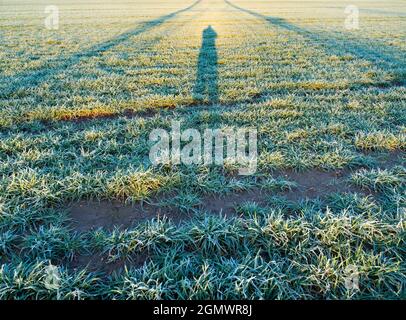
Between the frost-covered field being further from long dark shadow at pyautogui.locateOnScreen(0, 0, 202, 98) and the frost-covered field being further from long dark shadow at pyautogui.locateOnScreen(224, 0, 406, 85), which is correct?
long dark shadow at pyautogui.locateOnScreen(224, 0, 406, 85)

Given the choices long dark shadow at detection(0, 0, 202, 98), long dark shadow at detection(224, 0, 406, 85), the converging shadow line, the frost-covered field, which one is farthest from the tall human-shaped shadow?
the converging shadow line

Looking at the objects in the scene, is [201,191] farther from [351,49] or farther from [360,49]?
[360,49]

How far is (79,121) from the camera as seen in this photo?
686cm

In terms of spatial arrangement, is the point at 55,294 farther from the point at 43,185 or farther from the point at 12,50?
the point at 12,50

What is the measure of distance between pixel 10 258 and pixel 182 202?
208 cm

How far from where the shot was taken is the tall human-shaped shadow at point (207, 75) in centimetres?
847

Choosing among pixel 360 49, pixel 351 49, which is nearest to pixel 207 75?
pixel 351 49

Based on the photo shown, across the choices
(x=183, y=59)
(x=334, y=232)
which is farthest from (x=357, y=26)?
(x=334, y=232)

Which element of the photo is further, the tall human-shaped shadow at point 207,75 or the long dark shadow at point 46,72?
the long dark shadow at point 46,72

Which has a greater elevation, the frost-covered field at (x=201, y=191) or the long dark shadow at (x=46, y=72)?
the long dark shadow at (x=46, y=72)

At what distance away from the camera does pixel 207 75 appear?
1028 centimetres

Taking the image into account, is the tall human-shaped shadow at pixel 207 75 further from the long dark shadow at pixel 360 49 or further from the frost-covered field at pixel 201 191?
the long dark shadow at pixel 360 49

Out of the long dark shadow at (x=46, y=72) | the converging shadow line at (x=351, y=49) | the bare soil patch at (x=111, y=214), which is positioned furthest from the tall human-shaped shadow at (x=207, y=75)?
the converging shadow line at (x=351, y=49)

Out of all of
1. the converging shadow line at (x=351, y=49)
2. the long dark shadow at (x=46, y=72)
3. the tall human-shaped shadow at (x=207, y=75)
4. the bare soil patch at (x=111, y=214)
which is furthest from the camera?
the converging shadow line at (x=351, y=49)
